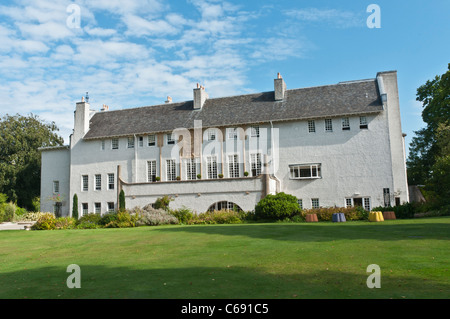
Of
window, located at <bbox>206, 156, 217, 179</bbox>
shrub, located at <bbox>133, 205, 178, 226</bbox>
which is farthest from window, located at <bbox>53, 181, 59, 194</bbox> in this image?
window, located at <bbox>206, 156, 217, 179</bbox>

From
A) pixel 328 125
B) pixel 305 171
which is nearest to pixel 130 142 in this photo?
pixel 305 171

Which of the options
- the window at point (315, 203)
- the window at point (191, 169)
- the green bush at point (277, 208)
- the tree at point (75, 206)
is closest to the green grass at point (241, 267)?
the green bush at point (277, 208)

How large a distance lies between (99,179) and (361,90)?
1078 inches

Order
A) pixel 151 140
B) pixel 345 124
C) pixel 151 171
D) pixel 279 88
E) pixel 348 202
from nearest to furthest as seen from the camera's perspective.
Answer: pixel 348 202
pixel 345 124
pixel 279 88
pixel 151 171
pixel 151 140

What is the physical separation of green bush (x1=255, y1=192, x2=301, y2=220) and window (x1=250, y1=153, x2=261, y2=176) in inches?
243

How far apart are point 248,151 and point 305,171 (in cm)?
548

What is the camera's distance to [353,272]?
29.7ft

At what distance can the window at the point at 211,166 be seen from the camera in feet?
122

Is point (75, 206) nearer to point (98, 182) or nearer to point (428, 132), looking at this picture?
point (98, 182)

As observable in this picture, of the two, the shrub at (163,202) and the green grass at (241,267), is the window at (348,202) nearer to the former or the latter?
the shrub at (163,202)

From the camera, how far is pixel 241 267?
33.2 feet

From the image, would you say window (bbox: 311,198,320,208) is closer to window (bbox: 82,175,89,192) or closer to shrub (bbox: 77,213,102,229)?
shrub (bbox: 77,213,102,229)

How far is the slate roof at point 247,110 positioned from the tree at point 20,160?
14.6 meters
